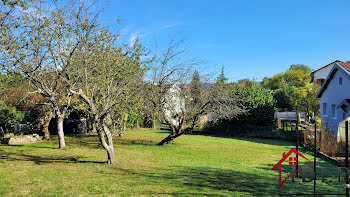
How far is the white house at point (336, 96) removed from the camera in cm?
1921

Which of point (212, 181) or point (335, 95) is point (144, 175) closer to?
point (212, 181)

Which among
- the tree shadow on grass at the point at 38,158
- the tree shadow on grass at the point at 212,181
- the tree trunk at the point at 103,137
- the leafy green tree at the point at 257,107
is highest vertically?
the leafy green tree at the point at 257,107

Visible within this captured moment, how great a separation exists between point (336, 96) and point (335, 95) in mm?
208

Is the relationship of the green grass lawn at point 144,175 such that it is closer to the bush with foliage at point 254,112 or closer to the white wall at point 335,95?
the white wall at point 335,95

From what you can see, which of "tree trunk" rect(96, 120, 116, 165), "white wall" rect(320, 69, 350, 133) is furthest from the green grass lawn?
"white wall" rect(320, 69, 350, 133)

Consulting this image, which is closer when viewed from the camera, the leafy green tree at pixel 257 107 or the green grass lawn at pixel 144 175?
the green grass lawn at pixel 144 175

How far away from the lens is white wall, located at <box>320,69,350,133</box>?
768 inches

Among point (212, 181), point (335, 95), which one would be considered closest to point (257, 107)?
point (335, 95)

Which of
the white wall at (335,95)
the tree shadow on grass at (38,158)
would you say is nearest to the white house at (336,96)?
the white wall at (335,95)

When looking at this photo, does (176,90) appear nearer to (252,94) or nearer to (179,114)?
(179,114)

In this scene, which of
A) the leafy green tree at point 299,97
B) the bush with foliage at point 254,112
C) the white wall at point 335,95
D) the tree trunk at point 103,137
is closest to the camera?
the tree trunk at point 103,137

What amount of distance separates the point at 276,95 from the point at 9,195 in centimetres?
4488

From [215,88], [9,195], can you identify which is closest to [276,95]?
[215,88]

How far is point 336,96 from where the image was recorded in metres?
21.2
